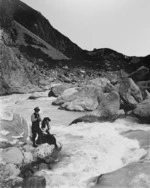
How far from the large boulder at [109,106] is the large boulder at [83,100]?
2.39m

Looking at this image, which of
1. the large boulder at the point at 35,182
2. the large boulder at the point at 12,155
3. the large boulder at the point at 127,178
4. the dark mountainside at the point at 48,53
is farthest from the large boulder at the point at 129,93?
the dark mountainside at the point at 48,53

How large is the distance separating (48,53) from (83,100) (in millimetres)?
52526

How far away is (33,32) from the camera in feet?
262

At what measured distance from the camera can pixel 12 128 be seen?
40.3 ft

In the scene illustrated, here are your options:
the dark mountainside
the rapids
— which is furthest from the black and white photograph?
the dark mountainside

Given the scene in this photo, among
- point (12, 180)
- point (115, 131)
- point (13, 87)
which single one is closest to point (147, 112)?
point (115, 131)

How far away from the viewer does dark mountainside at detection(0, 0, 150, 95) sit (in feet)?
187

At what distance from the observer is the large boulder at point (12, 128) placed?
1175cm

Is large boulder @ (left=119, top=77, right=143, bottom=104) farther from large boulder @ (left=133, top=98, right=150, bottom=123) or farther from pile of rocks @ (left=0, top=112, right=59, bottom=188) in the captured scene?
pile of rocks @ (left=0, top=112, right=59, bottom=188)

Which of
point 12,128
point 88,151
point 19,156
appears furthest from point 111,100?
point 19,156

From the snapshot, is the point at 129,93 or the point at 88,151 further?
the point at 129,93

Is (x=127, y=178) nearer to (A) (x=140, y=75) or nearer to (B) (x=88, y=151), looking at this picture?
(B) (x=88, y=151)

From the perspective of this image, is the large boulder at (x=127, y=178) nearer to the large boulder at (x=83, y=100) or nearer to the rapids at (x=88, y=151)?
the rapids at (x=88, y=151)

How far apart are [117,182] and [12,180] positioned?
3.13m
